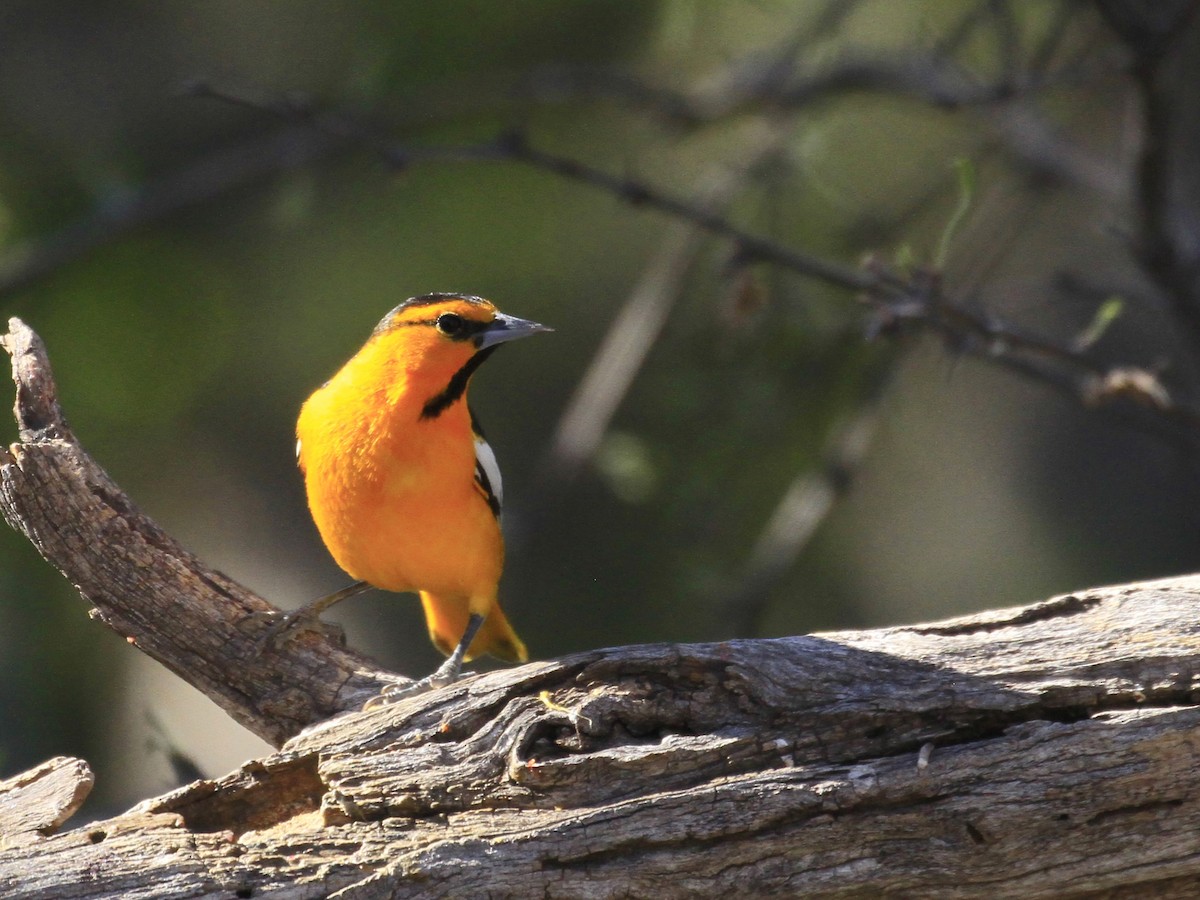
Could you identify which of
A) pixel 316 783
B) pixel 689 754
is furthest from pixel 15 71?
pixel 689 754

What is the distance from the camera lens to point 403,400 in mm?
4965

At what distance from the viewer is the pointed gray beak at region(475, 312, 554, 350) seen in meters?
5.08

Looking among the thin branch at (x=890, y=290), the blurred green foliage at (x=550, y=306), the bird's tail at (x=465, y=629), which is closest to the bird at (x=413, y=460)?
the bird's tail at (x=465, y=629)

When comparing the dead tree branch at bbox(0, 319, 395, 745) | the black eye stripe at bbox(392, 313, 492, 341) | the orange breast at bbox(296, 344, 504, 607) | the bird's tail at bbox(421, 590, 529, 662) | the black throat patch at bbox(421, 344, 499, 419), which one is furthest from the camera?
the bird's tail at bbox(421, 590, 529, 662)

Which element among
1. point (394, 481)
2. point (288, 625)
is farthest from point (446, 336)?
point (288, 625)

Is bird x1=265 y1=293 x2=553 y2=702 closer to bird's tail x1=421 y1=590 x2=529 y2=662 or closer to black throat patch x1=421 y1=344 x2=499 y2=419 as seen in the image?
black throat patch x1=421 y1=344 x2=499 y2=419

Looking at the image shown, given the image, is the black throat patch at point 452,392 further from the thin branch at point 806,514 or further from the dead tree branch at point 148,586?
the thin branch at point 806,514

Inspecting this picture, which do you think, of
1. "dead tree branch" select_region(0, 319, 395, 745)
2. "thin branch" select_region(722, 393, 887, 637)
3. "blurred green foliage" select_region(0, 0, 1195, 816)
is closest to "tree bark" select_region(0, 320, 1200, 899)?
"dead tree branch" select_region(0, 319, 395, 745)

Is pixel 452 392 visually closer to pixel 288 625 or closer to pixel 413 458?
pixel 413 458

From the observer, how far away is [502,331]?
5.14 metres

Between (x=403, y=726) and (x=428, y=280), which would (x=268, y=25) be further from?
(x=403, y=726)

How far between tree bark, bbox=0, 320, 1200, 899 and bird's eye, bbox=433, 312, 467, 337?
4.93 feet

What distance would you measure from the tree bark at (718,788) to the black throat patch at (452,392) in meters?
1.24

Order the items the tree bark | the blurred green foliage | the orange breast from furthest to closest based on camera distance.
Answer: the blurred green foliage, the orange breast, the tree bark
